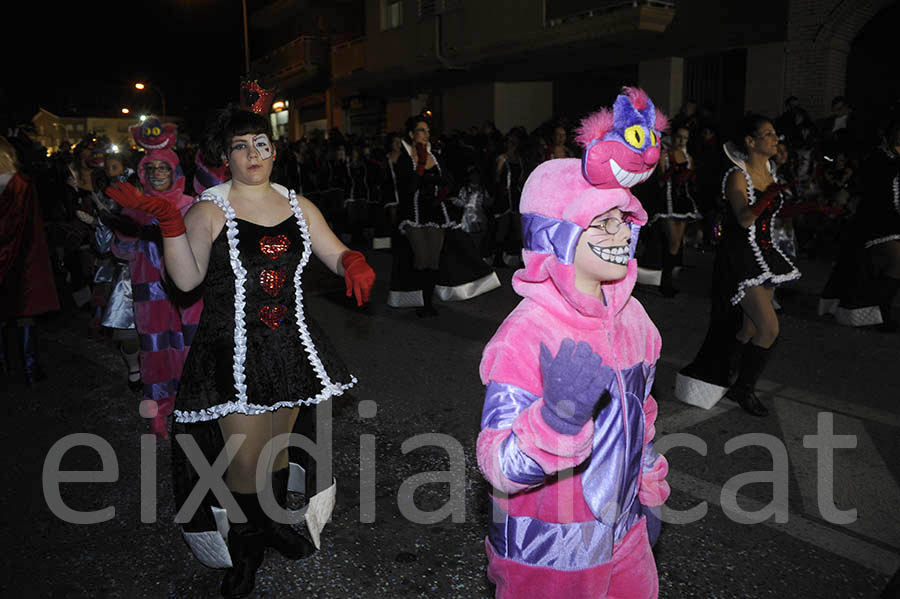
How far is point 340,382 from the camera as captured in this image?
3354 millimetres

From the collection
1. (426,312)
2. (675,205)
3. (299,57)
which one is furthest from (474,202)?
(299,57)

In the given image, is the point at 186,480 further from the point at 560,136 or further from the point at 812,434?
the point at 560,136

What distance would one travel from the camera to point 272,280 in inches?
125

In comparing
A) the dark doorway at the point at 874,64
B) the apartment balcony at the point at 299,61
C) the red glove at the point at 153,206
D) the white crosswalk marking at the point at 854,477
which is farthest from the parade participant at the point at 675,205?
the apartment balcony at the point at 299,61

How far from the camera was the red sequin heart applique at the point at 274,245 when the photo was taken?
315cm

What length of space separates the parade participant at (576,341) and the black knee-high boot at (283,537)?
1636 mm

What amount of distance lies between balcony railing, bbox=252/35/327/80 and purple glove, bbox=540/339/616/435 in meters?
31.8

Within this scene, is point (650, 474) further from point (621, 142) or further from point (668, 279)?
point (668, 279)

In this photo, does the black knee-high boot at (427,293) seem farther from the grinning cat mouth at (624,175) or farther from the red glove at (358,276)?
the grinning cat mouth at (624,175)

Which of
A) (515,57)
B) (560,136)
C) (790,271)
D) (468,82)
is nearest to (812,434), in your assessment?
(790,271)

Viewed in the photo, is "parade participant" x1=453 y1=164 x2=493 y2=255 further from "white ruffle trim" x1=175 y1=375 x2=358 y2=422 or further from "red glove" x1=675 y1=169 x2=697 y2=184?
"white ruffle trim" x1=175 y1=375 x2=358 y2=422

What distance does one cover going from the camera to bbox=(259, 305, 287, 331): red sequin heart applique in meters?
3.18

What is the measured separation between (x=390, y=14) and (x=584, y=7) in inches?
441

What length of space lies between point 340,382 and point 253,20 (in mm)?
43591
